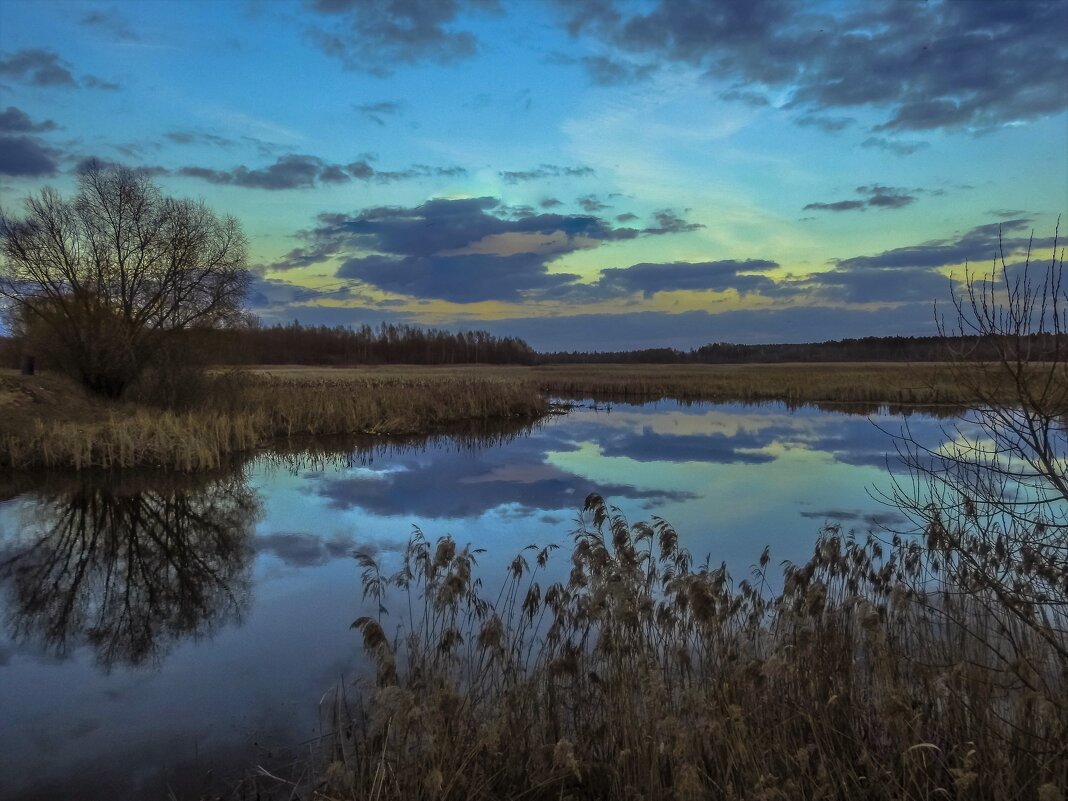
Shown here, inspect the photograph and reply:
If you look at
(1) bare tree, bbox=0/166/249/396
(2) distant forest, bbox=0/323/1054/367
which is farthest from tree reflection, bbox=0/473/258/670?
(2) distant forest, bbox=0/323/1054/367

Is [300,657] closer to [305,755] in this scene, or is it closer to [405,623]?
[405,623]

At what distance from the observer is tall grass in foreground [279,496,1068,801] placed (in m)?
3.20

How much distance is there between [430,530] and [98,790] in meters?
6.94

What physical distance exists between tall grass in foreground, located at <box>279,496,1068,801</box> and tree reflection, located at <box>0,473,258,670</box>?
124 inches

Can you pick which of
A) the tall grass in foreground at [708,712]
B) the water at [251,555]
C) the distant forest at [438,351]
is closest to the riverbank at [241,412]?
the water at [251,555]

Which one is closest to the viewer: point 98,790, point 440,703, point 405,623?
point 440,703

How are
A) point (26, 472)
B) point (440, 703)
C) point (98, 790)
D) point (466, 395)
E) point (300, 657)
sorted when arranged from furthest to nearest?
point (466, 395)
point (26, 472)
point (300, 657)
point (98, 790)
point (440, 703)

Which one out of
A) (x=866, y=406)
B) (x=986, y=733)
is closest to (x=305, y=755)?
(x=986, y=733)

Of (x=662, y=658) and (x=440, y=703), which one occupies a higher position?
(x=440, y=703)

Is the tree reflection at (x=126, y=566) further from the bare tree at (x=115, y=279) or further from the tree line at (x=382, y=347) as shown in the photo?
the tree line at (x=382, y=347)

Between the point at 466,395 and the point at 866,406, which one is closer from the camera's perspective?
the point at 466,395

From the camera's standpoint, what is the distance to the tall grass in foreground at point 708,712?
320 centimetres

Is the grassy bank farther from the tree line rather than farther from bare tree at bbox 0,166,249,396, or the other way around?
the tree line

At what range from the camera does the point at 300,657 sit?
241 inches
